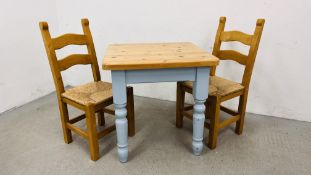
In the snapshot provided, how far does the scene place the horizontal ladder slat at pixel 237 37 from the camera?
1.80m

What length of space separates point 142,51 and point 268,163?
1230 mm

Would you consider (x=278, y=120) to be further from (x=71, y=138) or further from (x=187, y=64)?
(x=71, y=138)

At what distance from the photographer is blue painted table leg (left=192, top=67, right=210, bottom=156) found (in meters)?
1.52

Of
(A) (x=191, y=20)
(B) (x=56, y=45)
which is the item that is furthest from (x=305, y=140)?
(B) (x=56, y=45)

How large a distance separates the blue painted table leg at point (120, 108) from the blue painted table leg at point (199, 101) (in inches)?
19.1

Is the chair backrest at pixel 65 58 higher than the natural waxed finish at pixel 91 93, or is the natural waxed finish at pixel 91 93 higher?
the chair backrest at pixel 65 58

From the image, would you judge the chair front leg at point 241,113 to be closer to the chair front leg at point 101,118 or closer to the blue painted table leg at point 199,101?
the blue painted table leg at point 199,101

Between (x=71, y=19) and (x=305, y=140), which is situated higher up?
(x=71, y=19)

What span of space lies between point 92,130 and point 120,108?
290 mm

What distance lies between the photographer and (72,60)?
6.01 ft

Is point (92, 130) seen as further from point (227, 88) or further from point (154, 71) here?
point (227, 88)

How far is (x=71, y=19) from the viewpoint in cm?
291

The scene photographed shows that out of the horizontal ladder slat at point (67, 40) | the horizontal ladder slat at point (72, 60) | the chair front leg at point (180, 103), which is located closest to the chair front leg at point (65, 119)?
the horizontal ladder slat at point (72, 60)

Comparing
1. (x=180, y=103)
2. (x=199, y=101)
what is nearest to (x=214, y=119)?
(x=199, y=101)
